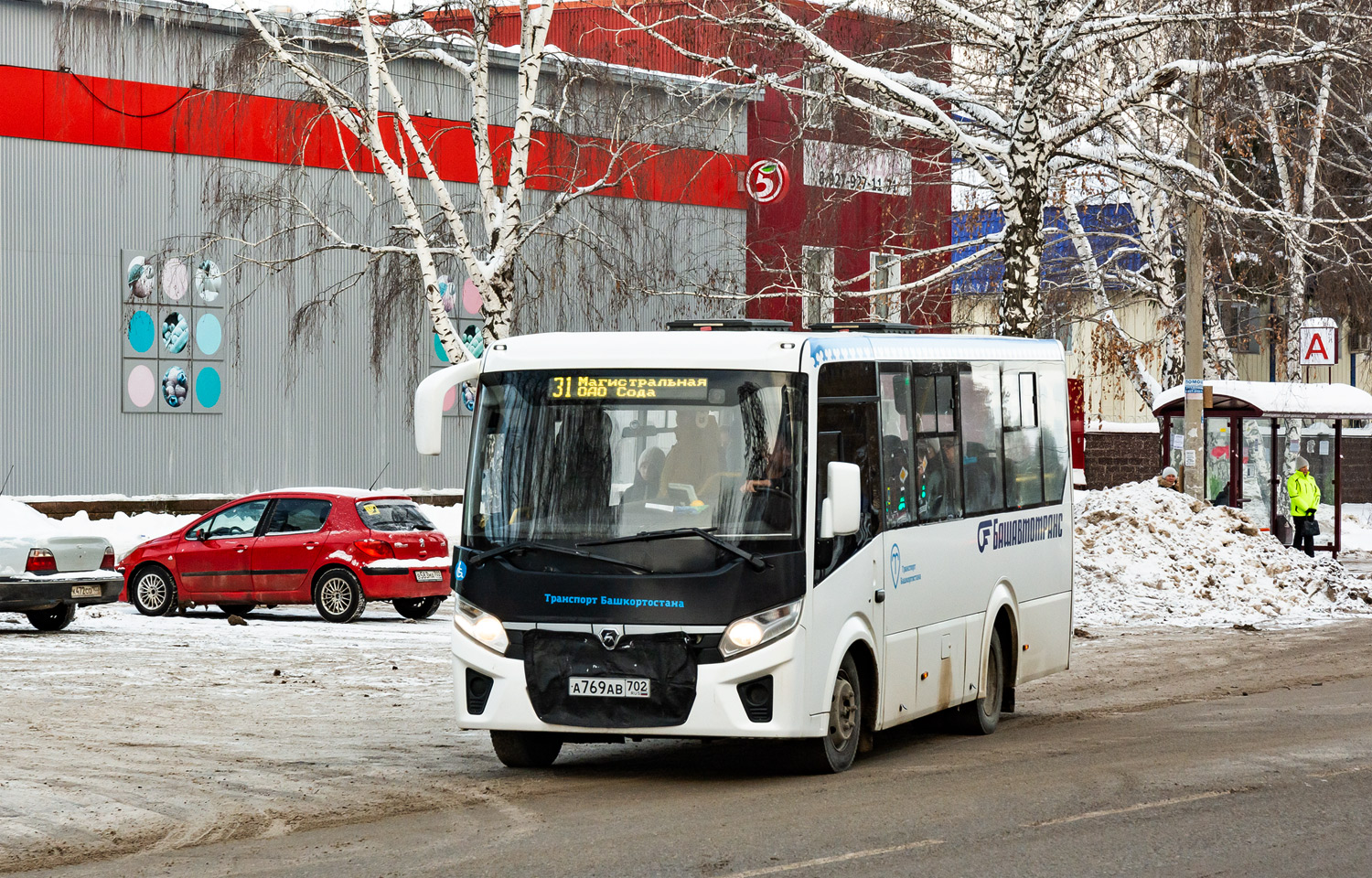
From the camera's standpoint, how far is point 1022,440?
13703 millimetres

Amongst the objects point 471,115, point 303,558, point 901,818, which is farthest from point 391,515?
point 901,818

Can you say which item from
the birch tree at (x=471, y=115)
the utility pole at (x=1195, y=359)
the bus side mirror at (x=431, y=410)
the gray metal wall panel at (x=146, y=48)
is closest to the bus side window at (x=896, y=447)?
the bus side mirror at (x=431, y=410)

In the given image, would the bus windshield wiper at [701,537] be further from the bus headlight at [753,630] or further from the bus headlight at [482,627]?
the bus headlight at [482,627]

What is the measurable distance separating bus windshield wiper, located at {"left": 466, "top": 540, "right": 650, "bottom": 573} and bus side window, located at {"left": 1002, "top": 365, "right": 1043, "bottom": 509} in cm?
399

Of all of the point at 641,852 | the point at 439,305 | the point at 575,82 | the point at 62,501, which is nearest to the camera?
the point at 641,852

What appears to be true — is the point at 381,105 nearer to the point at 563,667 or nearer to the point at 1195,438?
the point at 1195,438

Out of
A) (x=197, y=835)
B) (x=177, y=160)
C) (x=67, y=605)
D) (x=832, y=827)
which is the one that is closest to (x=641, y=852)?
Answer: (x=832, y=827)

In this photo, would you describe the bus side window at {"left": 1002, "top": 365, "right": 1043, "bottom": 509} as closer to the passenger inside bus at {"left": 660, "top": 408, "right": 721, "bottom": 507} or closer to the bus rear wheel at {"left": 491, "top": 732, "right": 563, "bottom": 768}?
the passenger inside bus at {"left": 660, "top": 408, "right": 721, "bottom": 507}

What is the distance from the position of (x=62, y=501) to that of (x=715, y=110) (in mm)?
12535

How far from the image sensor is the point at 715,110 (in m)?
33.2

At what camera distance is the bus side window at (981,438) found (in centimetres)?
1271

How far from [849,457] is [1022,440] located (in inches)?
121

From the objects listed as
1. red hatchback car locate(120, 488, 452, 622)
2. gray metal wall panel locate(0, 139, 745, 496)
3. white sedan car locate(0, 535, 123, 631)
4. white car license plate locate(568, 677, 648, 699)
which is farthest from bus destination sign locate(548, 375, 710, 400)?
gray metal wall panel locate(0, 139, 745, 496)

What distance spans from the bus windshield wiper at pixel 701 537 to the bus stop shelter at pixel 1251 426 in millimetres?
17723
